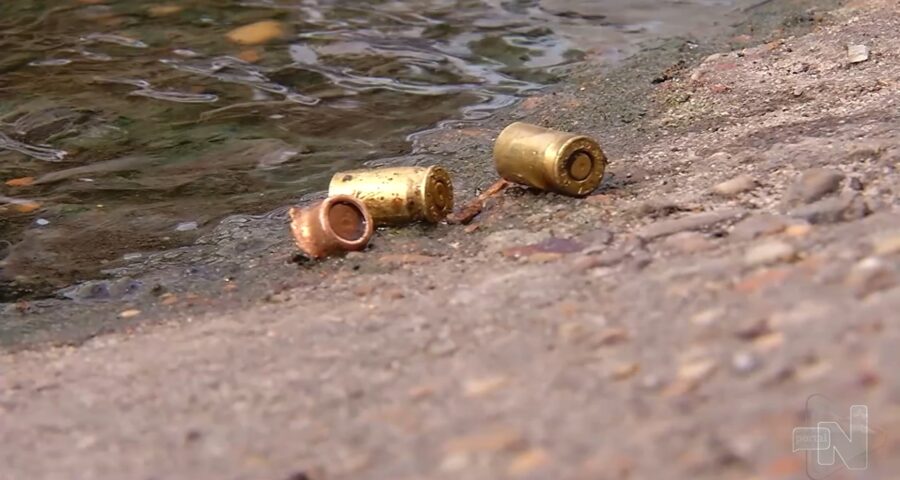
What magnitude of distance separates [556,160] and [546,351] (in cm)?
109

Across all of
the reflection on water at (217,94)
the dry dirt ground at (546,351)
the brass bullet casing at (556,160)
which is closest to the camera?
the dry dirt ground at (546,351)

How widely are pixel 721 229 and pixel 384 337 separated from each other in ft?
2.81

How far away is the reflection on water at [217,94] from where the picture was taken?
140 inches

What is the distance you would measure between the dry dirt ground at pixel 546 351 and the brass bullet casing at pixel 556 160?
0.06m

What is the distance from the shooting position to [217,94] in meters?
4.77

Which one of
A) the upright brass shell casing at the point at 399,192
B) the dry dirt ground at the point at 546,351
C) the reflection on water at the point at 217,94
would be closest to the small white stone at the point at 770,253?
the dry dirt ground at the point at 546,351

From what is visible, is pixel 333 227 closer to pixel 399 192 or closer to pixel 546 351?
pixel 399 192

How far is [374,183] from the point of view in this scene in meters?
2.95

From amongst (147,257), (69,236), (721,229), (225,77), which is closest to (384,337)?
(721,229)

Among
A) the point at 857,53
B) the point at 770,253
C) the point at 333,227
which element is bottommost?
the point at 333,227

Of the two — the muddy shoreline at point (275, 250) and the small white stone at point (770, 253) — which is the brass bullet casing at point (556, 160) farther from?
the small white stone at point (770, 253)

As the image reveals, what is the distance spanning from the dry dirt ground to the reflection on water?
80 centimetres

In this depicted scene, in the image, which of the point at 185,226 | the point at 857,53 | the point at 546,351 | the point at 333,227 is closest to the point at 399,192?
the point at 333,227

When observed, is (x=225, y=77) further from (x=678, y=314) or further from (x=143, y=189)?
(x=678, y=314)
